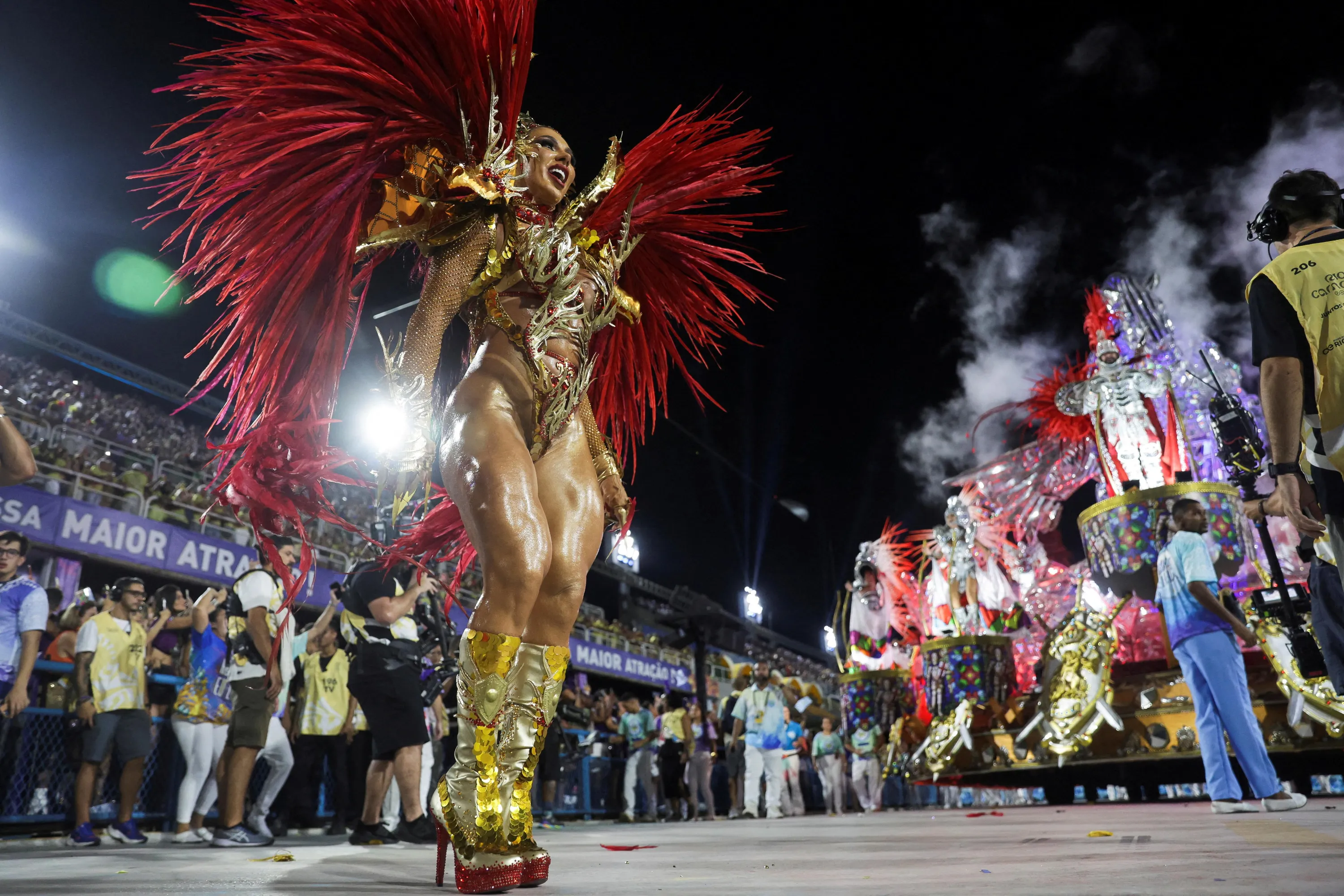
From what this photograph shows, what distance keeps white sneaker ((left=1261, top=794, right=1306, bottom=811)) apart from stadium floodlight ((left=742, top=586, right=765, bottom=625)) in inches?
1180

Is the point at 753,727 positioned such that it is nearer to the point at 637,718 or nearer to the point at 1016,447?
the point at 637,718

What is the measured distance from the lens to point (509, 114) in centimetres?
248

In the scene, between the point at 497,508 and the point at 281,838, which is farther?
the point at 281,838

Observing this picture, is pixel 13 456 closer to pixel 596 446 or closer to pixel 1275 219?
pixel 596 446

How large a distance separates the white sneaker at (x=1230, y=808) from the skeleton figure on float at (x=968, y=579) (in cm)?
494

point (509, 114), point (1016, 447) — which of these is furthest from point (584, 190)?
point (1016, 447)

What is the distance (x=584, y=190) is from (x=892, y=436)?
14.8 meters

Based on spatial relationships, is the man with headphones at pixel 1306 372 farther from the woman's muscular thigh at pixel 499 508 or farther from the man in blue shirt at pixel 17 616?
the man in blue shirt at pixel 17 616

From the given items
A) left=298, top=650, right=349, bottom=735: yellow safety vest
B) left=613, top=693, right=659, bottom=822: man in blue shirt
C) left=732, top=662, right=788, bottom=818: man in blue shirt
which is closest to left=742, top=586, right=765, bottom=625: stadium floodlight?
left=613, top=693, right=659, bottom=822: man in blue shirt

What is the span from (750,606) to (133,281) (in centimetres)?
2857

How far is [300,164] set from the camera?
239 cm

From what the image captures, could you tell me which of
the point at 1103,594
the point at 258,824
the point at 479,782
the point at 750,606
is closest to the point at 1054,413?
the point at 1103,594

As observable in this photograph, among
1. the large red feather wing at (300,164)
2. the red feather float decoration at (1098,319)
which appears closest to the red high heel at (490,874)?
the large red feather wing at (300,164)

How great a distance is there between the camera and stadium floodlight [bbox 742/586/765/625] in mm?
36344
